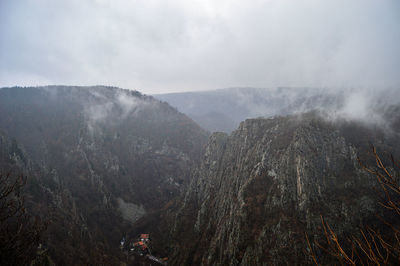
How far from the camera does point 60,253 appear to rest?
4859cm

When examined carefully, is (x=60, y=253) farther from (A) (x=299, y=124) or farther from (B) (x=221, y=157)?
(A) (x=299, y=124)

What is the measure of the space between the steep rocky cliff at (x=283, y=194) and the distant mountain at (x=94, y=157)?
35777 millimetres

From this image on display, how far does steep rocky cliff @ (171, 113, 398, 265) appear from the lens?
3556 centimetres

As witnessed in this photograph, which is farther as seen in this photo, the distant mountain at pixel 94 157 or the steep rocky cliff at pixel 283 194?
the distant mountain at pixel 94 157

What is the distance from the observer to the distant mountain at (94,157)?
6719 centimetres

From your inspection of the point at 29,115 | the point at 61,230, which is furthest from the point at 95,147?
the point at 61,230

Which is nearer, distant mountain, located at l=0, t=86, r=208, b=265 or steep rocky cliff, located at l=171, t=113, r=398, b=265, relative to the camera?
steep rocky cliff, located at l=171, t=113, r=398, b=265

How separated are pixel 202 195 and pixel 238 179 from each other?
22.2m

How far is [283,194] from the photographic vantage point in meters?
39.9

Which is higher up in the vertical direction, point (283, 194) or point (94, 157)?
point (283, 194)

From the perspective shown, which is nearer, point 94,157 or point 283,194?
point 283,194

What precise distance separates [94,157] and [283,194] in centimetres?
11463

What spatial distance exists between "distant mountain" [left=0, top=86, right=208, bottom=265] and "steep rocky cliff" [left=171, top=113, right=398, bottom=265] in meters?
35.8

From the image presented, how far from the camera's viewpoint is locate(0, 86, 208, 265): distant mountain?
67.2 metres
